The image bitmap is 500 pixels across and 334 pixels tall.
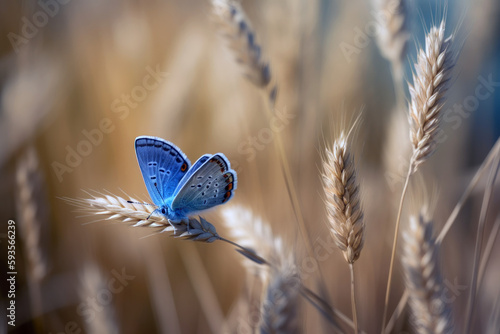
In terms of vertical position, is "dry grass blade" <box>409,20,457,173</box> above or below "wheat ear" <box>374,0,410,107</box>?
below

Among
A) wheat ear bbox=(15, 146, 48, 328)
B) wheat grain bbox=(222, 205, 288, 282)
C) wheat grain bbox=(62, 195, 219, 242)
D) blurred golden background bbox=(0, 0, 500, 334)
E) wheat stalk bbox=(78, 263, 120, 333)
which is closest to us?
wheat grain bbox=(62, 195, 219, 242)

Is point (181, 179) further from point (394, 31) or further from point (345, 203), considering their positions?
point (394, 31)
